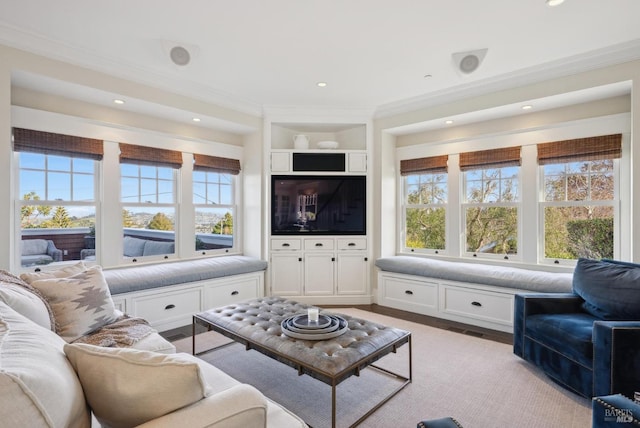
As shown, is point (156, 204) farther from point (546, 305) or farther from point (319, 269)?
point (546, 305)

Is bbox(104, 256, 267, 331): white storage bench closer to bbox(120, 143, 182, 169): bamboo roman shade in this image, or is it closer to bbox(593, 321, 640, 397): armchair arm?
bbox(120, 143, 182, 169): bamboo roman shade

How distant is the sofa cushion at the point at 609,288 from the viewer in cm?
226

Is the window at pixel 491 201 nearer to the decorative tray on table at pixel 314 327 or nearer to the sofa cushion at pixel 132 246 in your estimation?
the decorative tray on table at pixel 314 327

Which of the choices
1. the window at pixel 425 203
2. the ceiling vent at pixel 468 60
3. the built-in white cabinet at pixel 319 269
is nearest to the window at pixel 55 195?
the built-in white cabinet at pixel 319 269

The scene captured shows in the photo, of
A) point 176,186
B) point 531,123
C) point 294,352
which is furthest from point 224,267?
point 531,123

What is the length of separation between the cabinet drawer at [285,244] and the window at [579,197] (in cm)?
298

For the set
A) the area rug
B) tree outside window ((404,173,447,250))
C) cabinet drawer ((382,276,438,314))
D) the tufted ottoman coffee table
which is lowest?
the area rug

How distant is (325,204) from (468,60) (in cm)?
241

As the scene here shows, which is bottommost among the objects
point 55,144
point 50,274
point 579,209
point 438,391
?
point 438,391

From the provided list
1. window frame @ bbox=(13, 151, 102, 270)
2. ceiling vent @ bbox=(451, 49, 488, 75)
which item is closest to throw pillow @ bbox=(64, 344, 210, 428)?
window frame @ bbox=(13, 151, 102, 270)

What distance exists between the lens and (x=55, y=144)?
3227 mm

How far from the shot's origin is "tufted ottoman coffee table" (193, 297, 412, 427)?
1.86 metres

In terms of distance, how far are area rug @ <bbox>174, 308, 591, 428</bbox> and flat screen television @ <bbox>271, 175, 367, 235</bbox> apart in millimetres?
1934

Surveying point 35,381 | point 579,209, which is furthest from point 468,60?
point 35,381
